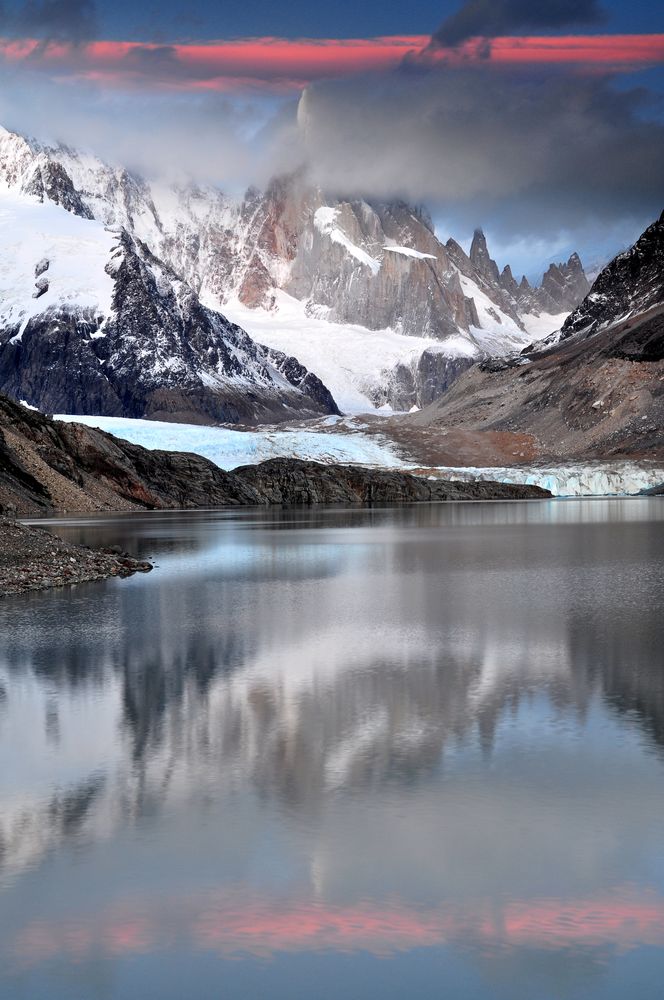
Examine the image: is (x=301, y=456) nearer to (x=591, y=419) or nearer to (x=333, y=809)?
(x=591, y=419)

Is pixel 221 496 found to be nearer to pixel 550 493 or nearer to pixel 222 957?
pixel 550 493

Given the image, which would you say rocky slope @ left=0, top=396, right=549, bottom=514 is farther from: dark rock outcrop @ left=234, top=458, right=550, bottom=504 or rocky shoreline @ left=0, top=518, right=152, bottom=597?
rocky shoreline @ left=0, top=518, right=152, bottom=597

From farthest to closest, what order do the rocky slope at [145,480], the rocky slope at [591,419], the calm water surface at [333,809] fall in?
the rocky slope at [591,419] < the rocky slope at [145,480] < the calm water surface at [333,809]

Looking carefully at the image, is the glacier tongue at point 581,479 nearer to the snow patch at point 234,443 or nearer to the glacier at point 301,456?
the glacier at point 301,456

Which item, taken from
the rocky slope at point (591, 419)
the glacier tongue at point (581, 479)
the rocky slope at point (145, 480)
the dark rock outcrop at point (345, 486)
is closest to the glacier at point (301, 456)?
the glacier tongue at point (581, 479)

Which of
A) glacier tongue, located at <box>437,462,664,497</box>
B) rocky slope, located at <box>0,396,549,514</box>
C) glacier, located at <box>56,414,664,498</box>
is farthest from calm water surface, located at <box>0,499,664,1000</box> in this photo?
glacier tongue, located at <box>437,462,664,497</box>

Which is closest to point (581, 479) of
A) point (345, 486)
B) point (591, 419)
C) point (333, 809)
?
point (345, 486)

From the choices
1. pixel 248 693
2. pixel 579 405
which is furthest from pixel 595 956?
pixel 579 405
